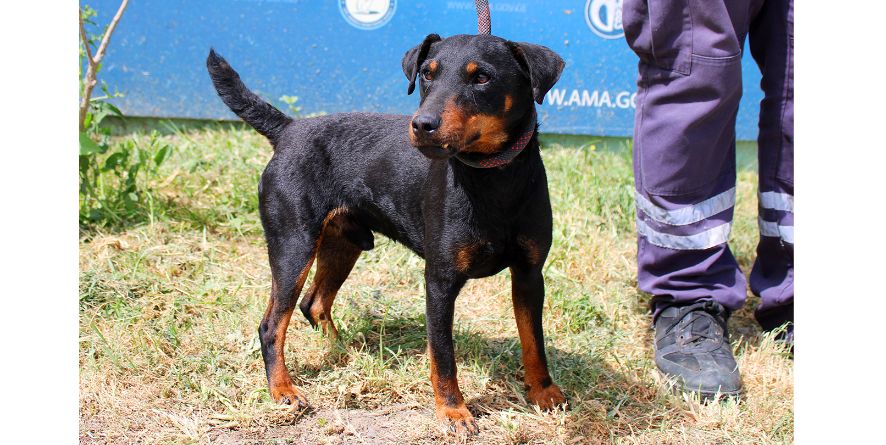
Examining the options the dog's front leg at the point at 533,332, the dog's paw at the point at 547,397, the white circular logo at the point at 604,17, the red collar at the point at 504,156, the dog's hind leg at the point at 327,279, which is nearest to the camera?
the red collar at the point at 504,156

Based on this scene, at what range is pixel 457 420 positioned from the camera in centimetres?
290

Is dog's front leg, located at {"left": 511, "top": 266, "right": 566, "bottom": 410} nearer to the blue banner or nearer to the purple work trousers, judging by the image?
the purple work trousers

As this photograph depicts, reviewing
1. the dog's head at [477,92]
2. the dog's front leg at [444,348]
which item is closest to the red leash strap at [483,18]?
the dog's head at [477,92]

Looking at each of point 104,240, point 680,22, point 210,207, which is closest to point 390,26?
point 210,207

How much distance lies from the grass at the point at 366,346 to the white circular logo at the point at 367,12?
60.4 inches

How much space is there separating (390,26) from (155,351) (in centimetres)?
324

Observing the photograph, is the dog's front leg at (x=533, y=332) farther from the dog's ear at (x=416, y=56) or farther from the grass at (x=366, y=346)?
the dog's ear at (x=416, y=56)

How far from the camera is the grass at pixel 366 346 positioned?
2.98m

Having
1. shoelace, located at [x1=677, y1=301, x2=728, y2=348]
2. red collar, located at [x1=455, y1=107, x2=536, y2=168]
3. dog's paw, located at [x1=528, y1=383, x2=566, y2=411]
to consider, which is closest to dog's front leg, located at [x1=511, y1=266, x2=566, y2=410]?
dog's paw, located at [x1=528, y1=383, x2=566, y2=411]

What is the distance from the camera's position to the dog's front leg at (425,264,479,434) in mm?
2832

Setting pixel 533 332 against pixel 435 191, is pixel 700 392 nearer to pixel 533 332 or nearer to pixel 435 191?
pixel 533 332

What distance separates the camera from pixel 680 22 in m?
3.13

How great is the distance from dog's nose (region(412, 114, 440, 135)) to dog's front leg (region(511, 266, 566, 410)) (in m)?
0.79

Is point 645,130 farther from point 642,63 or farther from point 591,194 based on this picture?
point 591,194
